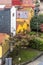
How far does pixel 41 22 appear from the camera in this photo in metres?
29.3

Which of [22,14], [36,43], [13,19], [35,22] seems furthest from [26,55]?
[35,22]

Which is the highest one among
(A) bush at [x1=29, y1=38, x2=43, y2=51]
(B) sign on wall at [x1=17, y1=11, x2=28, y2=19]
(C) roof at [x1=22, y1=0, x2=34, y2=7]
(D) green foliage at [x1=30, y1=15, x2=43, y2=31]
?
(C) roof at [x1=22, y1=0, x2=34, y2=7]

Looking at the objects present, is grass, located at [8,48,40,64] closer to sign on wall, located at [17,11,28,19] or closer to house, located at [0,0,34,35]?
house, located at [0,0,34,35]

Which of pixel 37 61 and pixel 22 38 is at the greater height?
pixel 22 38

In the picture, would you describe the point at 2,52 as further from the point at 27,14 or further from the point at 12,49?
the point at 27,14

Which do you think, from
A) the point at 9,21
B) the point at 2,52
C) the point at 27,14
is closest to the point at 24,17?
the point at 27,14

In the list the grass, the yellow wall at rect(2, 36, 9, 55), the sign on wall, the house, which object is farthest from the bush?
the sign on wall

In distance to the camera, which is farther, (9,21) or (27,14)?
(27,14)

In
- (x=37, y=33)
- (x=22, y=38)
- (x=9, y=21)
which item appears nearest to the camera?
(x=22, y=38)

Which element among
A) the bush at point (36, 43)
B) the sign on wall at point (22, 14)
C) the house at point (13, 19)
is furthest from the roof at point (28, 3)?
the bush at point (36, 43)

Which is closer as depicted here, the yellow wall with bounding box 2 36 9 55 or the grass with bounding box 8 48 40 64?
the yellow wall with bounding box 2 36 9 55

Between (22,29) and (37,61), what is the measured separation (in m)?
4.18

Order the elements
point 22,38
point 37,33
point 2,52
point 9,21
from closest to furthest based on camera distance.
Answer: point 2,52 → point 22,38 → point 9,21 → point 37,33

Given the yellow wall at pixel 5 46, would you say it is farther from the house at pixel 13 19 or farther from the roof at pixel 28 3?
the roof at pixel 28 3
